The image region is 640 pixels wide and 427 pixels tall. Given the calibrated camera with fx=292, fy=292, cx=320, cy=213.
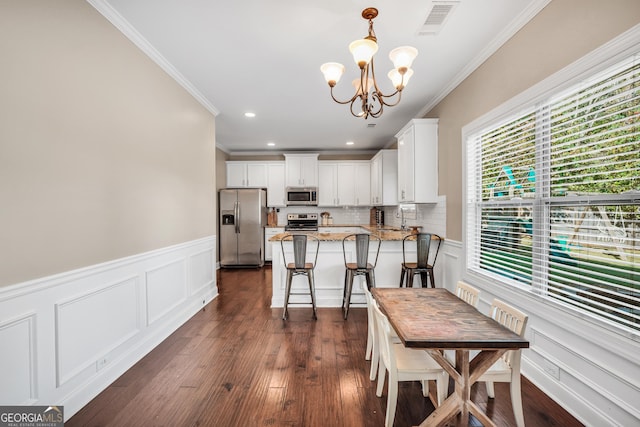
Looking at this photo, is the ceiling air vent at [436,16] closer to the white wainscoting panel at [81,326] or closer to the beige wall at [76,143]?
the beige wall at [76,143]

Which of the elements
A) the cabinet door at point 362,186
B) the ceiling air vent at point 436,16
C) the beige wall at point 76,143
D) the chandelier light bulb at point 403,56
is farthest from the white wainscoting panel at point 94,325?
the cabinet door at point 362,186

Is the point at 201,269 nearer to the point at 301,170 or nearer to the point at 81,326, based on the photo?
the point at 81,326

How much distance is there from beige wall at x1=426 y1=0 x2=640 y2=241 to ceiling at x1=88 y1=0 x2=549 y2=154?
0.12 metres

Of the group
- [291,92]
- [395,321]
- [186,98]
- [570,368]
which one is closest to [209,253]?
[186,98]

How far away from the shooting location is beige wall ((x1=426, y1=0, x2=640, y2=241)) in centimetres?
167

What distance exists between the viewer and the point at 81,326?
198 centimetres

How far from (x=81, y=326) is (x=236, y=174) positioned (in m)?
5.24

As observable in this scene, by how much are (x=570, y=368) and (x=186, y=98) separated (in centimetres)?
427

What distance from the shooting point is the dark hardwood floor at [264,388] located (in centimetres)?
184

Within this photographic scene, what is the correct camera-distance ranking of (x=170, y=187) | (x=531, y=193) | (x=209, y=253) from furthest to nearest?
(x=209, y=253) → (x=170, y=187) → (x=531, y=193)

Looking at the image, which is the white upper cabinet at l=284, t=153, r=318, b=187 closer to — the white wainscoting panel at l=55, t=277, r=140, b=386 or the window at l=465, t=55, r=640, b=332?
the window at l=465, t=55, r=640, b=332

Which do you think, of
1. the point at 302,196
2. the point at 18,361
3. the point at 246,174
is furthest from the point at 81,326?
the point at 246,174

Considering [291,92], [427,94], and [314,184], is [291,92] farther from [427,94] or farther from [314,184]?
[314,184]

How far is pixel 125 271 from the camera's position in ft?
7.89
